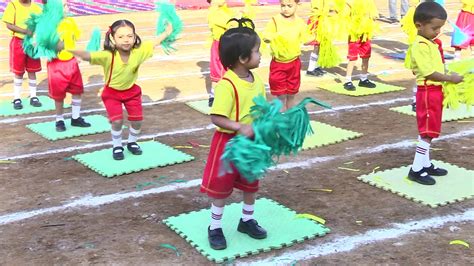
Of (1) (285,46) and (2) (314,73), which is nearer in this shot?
(1) (285,46)

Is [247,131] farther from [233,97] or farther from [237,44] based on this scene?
[237,44]

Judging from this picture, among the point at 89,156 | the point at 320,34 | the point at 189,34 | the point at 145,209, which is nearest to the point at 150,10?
the point at 189,34

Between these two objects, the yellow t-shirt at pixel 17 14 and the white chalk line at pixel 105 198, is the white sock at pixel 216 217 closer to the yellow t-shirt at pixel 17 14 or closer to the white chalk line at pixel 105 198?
the white chalk line at pixel 105 198

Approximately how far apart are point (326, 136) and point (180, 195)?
2813 millimetres

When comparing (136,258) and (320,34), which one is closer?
(136,258)

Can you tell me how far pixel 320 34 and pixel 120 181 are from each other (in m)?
6.59

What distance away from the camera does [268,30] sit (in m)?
8.42

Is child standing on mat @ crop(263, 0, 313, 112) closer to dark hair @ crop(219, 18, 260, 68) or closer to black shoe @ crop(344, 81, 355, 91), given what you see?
black shoe @ crop(344, 81, 355, 91)

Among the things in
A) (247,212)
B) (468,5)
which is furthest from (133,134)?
(468,5)

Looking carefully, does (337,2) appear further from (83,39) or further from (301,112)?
(83,39)

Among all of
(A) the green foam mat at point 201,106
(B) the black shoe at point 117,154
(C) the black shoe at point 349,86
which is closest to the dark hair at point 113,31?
(B) the black shoe at point 117,154

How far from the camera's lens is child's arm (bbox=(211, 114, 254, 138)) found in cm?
448

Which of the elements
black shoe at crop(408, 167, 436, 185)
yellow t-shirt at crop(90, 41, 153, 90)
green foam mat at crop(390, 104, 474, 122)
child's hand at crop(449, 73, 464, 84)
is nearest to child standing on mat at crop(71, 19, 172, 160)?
yellow t-shirt at crop(90, 41, 153, 90)

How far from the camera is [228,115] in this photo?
4.69 metres
